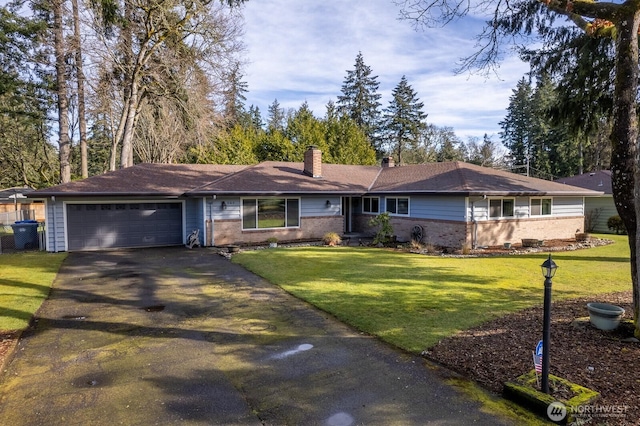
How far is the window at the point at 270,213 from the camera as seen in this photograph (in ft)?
52.9

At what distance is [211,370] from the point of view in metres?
4.64

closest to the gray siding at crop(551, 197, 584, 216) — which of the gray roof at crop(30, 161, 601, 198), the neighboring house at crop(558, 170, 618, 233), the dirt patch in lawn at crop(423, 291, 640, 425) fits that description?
the gray roof at crop(30, 161, 601, 198)

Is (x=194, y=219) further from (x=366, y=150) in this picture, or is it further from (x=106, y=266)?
(x=366, y=150)

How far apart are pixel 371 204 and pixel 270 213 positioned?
18.4 feet

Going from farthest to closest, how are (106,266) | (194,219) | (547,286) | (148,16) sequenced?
(148,16)
(194,219)
(106,266)
(547,286)

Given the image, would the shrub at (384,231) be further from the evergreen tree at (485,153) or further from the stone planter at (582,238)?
the evergreen tree at (485,153)

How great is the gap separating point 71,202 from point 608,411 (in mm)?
16712

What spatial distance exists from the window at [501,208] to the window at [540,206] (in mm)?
1437

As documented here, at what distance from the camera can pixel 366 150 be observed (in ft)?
109

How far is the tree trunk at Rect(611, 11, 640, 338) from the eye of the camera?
529 centimetres

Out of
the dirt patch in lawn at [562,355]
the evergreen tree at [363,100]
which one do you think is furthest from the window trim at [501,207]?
the evergreen tree at [363,100]

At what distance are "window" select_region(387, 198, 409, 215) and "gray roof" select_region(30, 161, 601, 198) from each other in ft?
1.78

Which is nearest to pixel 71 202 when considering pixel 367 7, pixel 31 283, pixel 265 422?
pixel 31 283

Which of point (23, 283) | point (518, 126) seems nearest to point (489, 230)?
point (23, 283)
